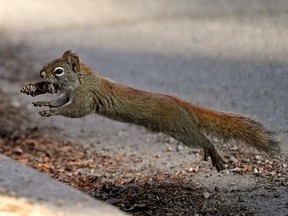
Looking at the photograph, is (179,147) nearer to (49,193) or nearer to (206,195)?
(206,195)

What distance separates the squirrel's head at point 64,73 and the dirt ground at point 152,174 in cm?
64

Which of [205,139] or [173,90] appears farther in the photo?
[173,90]

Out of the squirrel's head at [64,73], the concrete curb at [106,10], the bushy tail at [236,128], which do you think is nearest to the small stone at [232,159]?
the bushy tail at [236,128]

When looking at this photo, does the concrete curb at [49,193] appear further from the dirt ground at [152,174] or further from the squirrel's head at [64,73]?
the squirrel's head at [64,73]

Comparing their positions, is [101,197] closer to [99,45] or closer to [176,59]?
[176,59]

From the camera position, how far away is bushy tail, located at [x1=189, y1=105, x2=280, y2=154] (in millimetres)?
4113

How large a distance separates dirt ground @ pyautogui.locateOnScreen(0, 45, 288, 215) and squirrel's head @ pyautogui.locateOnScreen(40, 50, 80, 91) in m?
0.64

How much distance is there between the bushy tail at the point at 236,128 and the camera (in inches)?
162

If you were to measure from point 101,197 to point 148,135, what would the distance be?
4.38 feet

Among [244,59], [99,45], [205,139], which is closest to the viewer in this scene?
[205,139]

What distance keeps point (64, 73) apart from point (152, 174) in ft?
2.70

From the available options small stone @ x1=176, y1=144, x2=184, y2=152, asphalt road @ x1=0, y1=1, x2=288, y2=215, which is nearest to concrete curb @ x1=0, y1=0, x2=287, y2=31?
asphalt road @ x1=0, y1=1, x2=288, y2=215

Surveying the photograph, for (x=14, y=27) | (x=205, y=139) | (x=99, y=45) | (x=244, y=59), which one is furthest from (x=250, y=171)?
(x=14, y=27)

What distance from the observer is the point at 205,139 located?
13.8 feet
